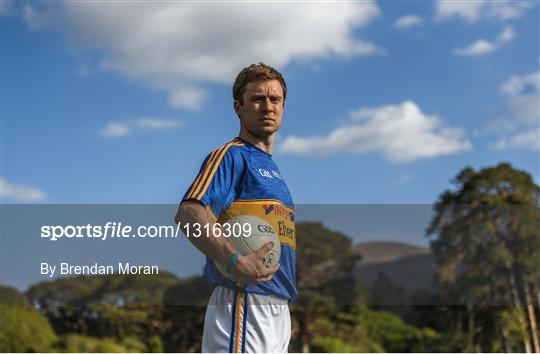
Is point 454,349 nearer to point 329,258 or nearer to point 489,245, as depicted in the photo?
point 489,245

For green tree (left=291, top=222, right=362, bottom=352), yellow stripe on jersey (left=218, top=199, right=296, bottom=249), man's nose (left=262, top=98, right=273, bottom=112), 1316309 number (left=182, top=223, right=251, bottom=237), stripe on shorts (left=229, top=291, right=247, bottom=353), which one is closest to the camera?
1316309 number (left=182, top=223, right=251, bottom=237)

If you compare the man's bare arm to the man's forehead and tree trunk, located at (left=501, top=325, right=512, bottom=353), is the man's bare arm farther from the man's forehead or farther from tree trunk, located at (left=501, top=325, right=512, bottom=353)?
tree trunk, located at (left=501, top=325, right=512, bottom=353)

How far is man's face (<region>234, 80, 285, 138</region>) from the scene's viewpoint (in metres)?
3.09

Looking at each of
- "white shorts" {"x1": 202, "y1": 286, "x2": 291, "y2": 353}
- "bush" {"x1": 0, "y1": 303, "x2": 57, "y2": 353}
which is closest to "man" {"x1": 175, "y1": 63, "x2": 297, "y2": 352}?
"white shorts" {"x1": 202, "y1": 286, "x2": 291, "y2": 353}

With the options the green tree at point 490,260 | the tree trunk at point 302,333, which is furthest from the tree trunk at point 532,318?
the tree trunk at point 302,333

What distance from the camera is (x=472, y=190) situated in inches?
874

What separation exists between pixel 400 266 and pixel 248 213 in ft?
70.9

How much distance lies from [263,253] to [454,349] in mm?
19333

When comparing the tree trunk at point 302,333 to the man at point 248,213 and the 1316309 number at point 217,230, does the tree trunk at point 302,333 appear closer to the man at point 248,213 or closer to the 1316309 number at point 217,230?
the man at point 248,213

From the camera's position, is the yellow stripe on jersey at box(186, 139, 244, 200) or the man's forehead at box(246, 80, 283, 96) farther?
the man's forehead at box(246, 80, 283, 96)

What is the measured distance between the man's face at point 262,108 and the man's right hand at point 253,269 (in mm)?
612

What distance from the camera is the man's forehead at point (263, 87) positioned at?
3.10 metres

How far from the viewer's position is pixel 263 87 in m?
3.10

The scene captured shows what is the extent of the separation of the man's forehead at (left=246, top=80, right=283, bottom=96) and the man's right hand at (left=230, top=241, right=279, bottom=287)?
0.76 m
